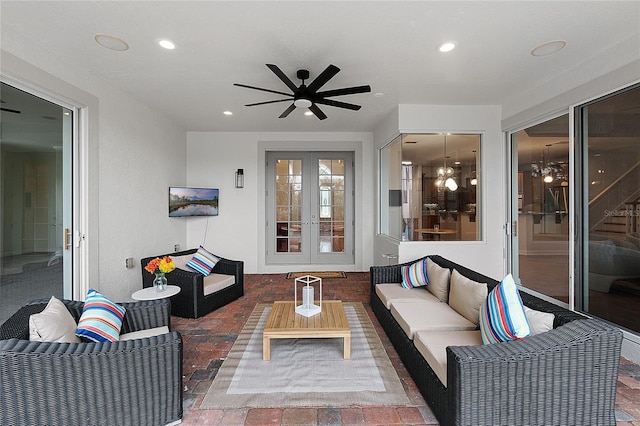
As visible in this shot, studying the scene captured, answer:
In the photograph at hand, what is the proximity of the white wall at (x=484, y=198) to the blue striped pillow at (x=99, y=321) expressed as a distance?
349 centimetres

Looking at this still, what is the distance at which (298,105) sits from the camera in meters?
3.17

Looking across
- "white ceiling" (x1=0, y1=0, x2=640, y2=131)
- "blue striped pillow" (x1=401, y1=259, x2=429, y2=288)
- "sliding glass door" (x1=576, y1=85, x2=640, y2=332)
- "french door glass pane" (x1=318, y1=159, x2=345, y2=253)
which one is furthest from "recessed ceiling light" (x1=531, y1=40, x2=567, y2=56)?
"french door glass pane" (x1=318, y1=159, x2=345, y2=253)

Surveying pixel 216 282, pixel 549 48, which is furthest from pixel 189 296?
pixel 549 48

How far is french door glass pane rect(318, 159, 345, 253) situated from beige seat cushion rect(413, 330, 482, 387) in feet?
12.9

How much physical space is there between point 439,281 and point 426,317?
652 mm

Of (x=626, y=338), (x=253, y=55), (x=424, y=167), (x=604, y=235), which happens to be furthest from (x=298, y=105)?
(x=626, y=338)

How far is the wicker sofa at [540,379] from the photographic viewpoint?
1.59 m

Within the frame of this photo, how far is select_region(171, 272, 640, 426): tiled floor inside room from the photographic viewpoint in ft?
6.13

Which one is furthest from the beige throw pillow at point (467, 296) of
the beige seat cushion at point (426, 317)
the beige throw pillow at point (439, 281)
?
the beige throw pillow at point (439, 281)

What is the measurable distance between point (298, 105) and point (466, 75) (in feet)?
6.27

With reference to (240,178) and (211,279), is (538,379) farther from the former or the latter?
(240,178)

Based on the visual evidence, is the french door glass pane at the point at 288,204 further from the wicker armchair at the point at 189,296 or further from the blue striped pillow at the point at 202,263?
the wicker armchair at the point at 189,296

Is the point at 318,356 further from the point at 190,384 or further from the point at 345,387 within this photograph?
the point at 190,384

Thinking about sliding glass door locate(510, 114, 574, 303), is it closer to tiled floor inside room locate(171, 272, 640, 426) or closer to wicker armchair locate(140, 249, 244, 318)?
tiled floor inside room locate(171, 272, 640, 426)
